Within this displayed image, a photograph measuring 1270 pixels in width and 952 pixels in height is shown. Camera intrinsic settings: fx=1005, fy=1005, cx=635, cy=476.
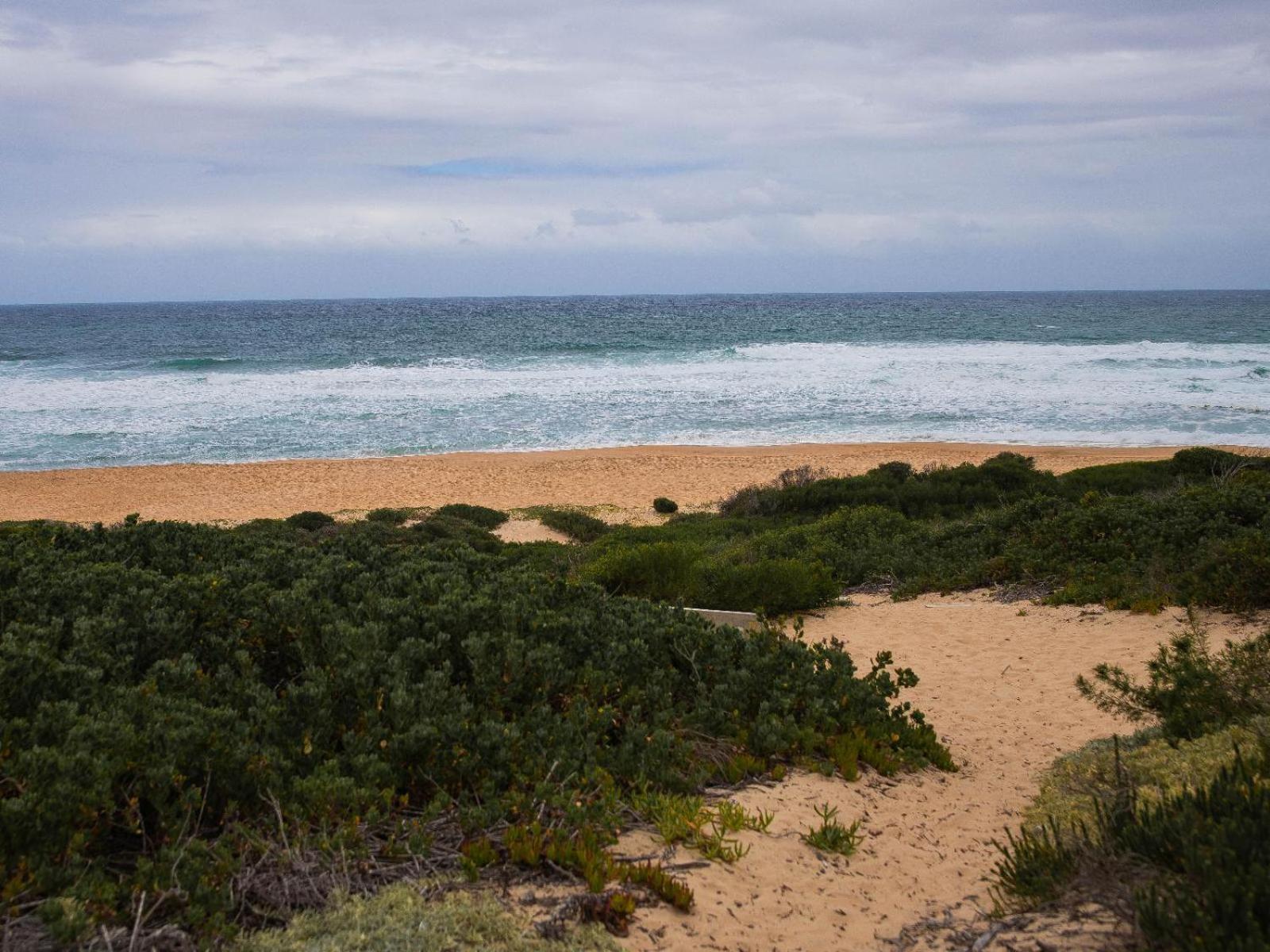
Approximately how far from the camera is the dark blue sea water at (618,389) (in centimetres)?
2894

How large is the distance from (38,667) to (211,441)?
2718 cm

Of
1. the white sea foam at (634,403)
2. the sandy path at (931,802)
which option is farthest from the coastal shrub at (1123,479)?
the white sea foam at (634,403)

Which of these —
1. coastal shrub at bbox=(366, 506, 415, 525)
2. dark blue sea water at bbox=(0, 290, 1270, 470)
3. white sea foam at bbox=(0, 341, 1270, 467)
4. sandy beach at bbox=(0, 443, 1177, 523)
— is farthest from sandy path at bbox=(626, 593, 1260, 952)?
white sea foam at bbox=(0, 341, 1270, 467)

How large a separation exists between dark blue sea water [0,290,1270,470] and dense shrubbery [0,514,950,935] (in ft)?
74.2

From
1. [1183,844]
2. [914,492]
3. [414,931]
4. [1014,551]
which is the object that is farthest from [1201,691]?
[914,492]

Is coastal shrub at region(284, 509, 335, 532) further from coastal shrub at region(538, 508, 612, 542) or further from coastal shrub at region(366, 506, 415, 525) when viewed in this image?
coastal shrub at region(538, 508, 612, 542)

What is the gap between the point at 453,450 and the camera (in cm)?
2761

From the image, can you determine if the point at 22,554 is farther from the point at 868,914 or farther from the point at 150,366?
the point at 150,366

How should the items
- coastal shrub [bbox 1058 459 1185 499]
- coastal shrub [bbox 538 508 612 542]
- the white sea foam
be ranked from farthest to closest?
the white sea foam
coastal shrub [bbox 538 508 612 542]
coastal shrub [bbox 1058 459 1185 499]

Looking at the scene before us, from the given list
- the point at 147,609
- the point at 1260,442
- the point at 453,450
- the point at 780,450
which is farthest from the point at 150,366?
the point at 147,609

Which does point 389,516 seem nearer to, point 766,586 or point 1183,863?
point 766,586

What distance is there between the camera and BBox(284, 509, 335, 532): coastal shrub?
16109 millimetres

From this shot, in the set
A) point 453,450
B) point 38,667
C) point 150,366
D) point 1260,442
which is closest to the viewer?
point 38,667

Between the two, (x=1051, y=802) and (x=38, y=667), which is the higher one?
(x=38, y=667)
